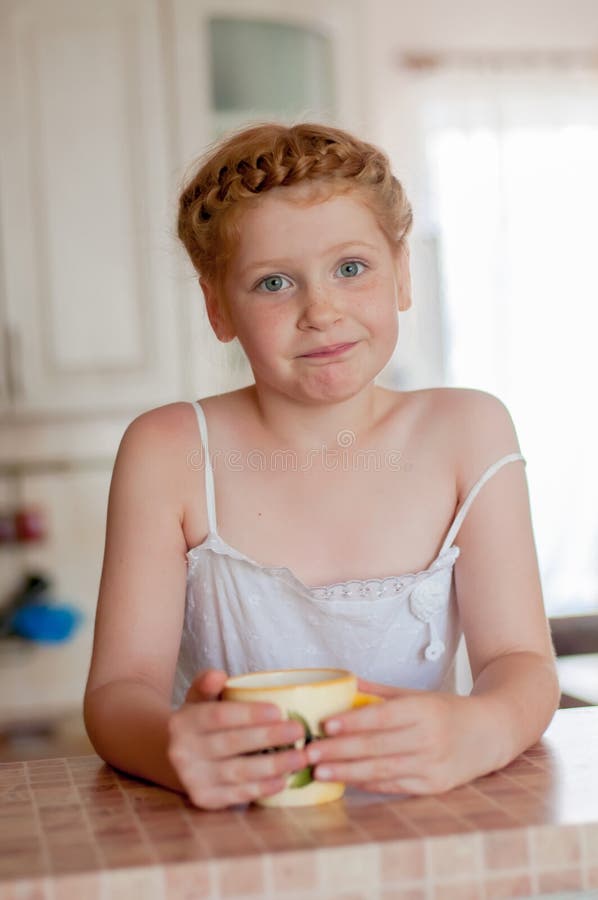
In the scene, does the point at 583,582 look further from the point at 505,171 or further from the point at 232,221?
the point at 232,221

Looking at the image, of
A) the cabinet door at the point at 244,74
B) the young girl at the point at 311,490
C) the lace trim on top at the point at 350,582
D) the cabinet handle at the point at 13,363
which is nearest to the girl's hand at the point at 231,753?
the young girl at the point at 311,490

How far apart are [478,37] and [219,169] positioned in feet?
11.5

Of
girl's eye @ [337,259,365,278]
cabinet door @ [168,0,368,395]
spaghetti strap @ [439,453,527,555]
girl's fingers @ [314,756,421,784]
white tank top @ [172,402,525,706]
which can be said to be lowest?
white tank top @ [172,402,525,706]

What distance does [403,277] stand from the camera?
1417 mm

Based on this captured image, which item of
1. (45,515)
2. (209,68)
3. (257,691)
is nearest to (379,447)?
(257,691)

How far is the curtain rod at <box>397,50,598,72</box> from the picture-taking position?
438cm

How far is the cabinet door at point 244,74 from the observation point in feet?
10.7

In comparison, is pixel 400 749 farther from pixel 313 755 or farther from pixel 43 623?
pixel 43 623

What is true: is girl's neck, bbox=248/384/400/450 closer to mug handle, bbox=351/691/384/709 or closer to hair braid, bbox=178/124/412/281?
hair braid, bbox=178/124/412/281

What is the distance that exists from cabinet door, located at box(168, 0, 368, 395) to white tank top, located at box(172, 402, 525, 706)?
1.82m

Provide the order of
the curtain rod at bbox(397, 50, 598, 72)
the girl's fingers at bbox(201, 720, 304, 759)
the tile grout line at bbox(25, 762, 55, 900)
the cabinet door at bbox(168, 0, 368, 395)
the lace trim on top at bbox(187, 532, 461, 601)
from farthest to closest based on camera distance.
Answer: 1. the curtain rod at bbox(397, 50, 598, 72)
2. the cabinet door at bbox(168, 0, 368, 395)
3. the lace trim on top at bbox(187, 532, 461, 601)
4. the girl's fingers at bbox(201, 720, 304, 759)
5. the tile grout line at bbox(25, 762, 55, 900)

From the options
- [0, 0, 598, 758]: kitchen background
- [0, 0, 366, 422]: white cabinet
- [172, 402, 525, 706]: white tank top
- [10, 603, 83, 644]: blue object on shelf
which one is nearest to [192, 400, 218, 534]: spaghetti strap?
[172, 402, 525, 706]: white tank top

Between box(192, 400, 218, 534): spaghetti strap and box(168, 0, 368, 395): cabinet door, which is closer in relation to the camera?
box(192, 400, 218, 534): spaghetti strap

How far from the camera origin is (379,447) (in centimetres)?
138
